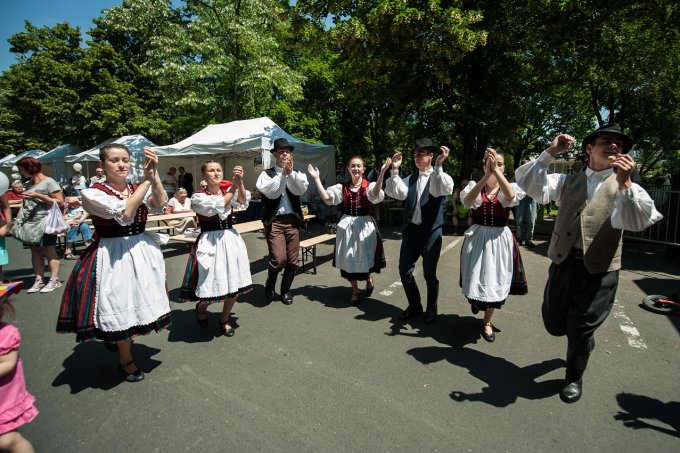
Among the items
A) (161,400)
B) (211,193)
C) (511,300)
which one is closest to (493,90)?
(511,300)

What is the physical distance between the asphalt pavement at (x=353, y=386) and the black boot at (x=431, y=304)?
0.47ft

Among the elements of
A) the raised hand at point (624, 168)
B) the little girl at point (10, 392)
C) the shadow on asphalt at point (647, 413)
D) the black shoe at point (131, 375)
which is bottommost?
the shadow on asphalt at point (647, 413)

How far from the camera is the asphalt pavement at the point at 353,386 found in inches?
92.9

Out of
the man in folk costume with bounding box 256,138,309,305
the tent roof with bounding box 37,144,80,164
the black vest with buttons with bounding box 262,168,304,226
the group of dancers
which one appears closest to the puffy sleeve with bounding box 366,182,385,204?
the group of dancers

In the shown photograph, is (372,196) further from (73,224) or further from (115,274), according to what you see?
(73,224)

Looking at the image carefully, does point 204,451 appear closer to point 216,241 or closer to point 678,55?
point 216,241

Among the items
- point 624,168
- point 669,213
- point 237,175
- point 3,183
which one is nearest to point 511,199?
point 624,168

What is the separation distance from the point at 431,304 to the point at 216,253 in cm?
238

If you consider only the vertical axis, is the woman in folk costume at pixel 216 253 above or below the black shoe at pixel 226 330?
above

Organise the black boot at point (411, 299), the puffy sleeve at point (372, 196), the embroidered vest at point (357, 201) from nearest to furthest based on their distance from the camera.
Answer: the black boot at point (411, 299) → the puffy sleeve at point (372, 196) → the embroidered vest at point (357, 201)

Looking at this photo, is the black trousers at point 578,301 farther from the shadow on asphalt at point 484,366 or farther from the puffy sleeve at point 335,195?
the puffy sleeve at point 335,195

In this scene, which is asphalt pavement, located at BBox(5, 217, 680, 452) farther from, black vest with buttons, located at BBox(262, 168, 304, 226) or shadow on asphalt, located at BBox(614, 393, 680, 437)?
black vest with buttons, located at BBox(262, 168, 304, 226)

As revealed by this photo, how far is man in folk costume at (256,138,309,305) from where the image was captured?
462 cm

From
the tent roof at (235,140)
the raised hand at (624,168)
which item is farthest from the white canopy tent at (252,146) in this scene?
the raised hand at (624,168)
